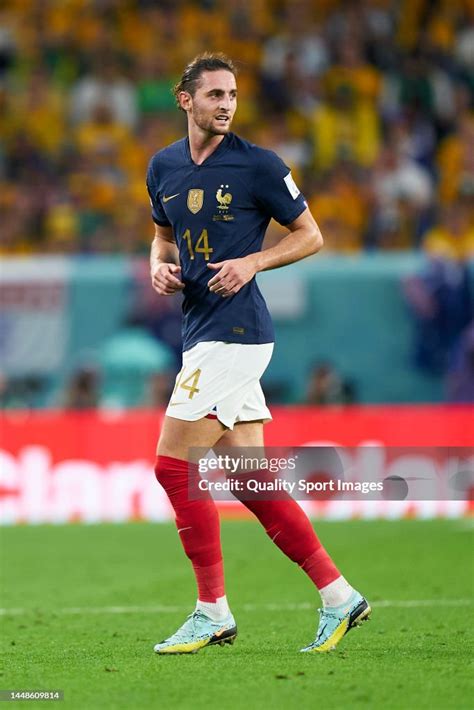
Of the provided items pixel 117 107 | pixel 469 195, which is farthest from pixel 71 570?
pixel 117 107

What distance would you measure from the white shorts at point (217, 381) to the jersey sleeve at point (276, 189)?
1.93 ft

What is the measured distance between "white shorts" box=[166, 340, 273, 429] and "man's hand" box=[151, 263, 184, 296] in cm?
27

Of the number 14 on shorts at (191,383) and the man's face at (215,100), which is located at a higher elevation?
the man's face at (215,100)

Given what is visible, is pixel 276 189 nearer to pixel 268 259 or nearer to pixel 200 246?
pixel 268 259

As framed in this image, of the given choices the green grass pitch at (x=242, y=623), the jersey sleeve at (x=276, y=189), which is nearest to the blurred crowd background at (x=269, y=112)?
the green grass pitch at (x=242, y=623)

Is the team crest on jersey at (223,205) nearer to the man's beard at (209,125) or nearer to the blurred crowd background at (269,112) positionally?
the man's beard at (209,125)

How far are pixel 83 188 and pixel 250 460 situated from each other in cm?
1122

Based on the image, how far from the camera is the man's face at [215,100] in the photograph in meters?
5.79

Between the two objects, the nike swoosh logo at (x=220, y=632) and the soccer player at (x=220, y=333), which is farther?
the nike swoosh logo at (x=220, y=632)

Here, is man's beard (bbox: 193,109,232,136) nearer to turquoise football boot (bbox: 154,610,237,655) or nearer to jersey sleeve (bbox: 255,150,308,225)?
jersey sleeve (bbox: 255,150,308,225)

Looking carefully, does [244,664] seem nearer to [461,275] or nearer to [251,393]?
[251,393]

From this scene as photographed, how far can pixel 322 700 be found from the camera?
15.5 ft

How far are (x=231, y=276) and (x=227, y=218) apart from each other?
328 mm

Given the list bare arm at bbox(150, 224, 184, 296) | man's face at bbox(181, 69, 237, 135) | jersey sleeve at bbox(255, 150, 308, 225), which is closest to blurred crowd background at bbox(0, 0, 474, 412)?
bare arm at bbox(150, 224, 184, 296)
